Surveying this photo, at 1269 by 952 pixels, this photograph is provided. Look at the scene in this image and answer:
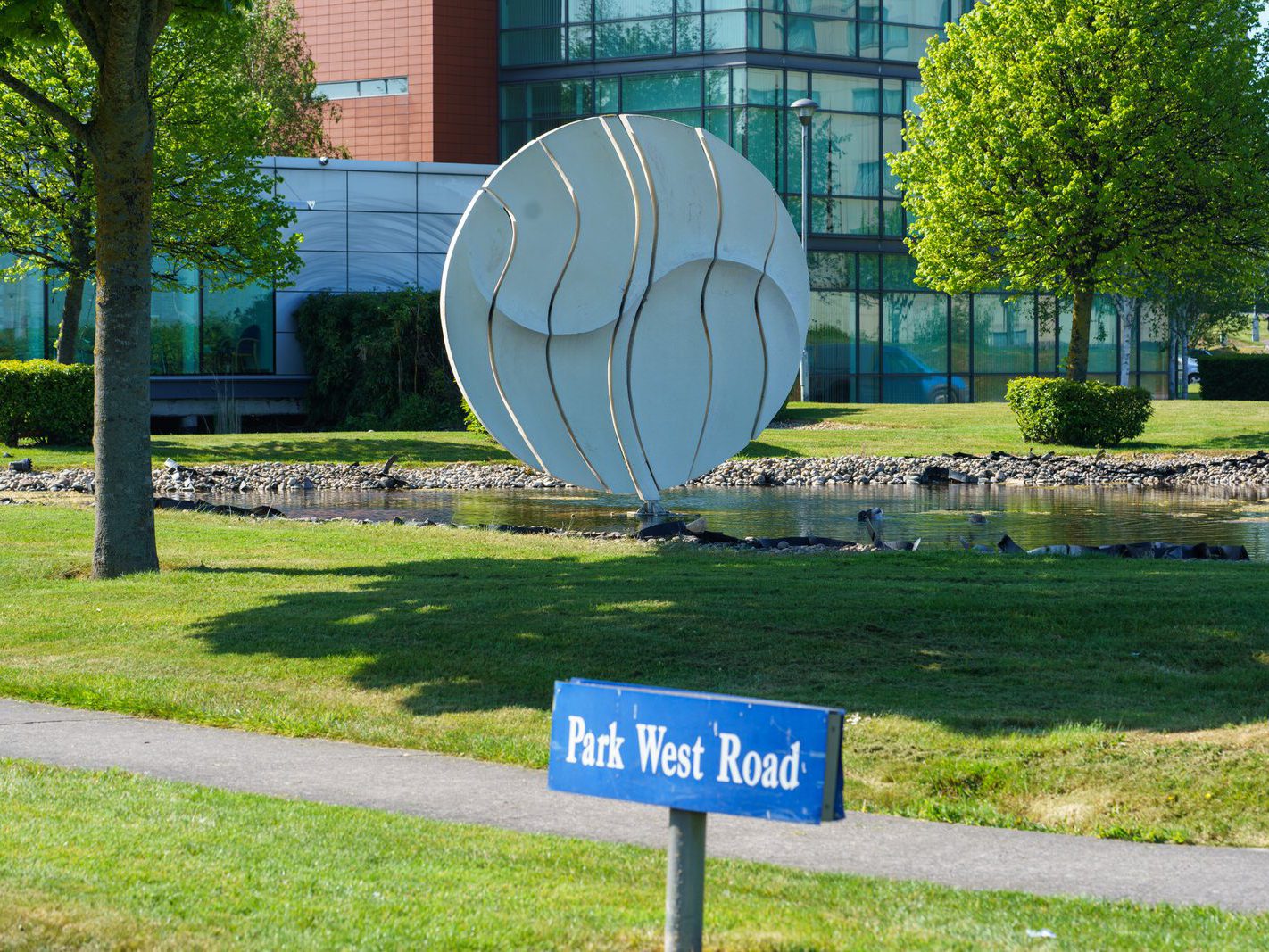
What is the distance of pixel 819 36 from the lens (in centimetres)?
4688

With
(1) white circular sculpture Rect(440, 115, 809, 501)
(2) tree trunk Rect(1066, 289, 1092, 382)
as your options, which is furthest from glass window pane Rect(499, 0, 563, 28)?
(1) white circular sculpture Rect(440, 115, 809, 501)

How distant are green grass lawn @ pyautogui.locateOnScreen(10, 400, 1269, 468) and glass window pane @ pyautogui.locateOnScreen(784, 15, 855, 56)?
48.7 ft

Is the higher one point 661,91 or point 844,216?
point 661,91

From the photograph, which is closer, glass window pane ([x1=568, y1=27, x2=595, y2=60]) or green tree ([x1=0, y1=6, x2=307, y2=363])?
green tree ([x1=0, y1=6, x2=307, y2=363])

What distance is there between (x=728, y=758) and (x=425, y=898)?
63.7 inches

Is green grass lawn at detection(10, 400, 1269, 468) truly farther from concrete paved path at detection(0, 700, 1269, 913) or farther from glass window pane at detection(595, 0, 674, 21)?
concrete paved path at detection(0, 700, 1269, 913)

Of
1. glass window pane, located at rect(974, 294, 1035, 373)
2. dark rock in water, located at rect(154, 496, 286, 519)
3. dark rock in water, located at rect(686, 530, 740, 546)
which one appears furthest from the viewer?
glass window pane, located at rect(974, 294, 1035, 373)

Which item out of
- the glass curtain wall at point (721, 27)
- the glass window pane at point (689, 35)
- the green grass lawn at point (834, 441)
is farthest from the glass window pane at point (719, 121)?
the green grass lawn at point (834, 441)

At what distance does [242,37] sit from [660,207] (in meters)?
17.1

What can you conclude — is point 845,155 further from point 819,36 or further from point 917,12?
point 917,12

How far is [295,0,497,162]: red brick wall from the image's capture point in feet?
161

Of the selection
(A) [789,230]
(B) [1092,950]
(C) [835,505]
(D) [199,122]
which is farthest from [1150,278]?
(B) [1092,950]

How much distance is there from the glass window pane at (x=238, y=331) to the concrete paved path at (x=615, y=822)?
34.3m

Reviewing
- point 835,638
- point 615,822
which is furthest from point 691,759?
point 835,638
